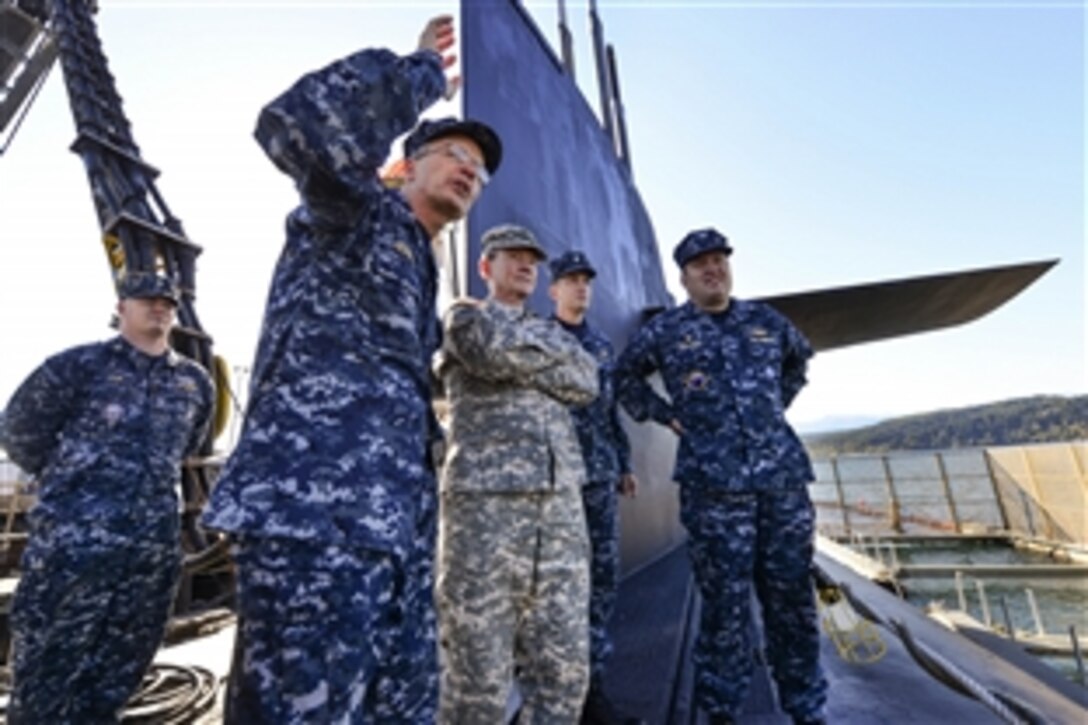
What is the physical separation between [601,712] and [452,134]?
2.20 metres

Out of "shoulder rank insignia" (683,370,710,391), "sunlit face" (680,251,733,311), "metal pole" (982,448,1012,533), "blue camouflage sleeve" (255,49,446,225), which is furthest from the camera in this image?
"metal pole" (982,448,1012,533)

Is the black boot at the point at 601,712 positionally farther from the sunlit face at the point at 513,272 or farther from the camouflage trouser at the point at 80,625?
the camouflage trouser at the point at 80,625

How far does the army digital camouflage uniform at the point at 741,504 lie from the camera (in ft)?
7.47

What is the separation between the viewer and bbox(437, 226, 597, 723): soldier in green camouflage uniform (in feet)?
5.82

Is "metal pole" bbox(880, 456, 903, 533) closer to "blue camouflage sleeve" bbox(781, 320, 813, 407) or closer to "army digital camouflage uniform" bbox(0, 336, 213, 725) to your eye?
"blue camouflage sleeve" bbox(781, 320, 813, 407)

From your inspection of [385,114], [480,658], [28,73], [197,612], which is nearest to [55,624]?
[480,658]

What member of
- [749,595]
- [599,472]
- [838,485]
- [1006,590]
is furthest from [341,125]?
[1006,590]

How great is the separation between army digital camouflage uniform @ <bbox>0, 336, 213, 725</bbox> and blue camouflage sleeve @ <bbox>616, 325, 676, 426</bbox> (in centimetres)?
225

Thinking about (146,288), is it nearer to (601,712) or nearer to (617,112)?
(601,712)

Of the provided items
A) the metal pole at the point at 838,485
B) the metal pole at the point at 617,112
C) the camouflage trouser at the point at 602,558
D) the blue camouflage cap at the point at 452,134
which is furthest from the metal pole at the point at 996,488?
the blue camouflage cap at the point at 452,134

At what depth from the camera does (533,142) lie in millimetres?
4250

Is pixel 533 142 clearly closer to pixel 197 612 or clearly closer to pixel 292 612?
pixel 292 612

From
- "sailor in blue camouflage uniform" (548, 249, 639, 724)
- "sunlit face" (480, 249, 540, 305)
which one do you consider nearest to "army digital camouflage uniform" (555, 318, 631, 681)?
"sailor in blue camouflage uniform" (548, 249, 639, 724)

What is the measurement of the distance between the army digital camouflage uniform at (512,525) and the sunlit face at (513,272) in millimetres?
193
